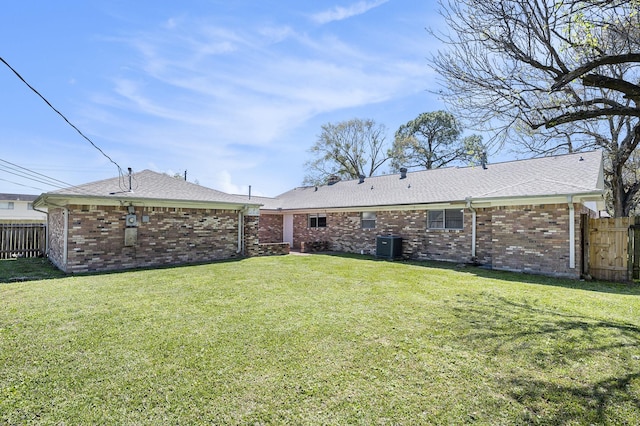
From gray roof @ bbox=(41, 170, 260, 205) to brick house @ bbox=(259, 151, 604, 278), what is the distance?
563 centimetres

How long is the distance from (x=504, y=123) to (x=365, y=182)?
12640 mm

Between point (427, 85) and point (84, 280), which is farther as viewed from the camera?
point (84, 280)

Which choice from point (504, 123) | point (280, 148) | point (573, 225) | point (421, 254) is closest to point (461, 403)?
point (504, 123)

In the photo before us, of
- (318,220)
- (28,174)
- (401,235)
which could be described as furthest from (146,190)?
(28,174)

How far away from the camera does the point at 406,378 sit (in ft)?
10.0

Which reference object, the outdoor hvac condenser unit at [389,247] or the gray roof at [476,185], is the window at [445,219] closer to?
the gray roof at [476,185]

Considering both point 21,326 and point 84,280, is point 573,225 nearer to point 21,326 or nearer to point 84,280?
point 21,326

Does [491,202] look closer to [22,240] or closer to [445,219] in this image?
[445,219]

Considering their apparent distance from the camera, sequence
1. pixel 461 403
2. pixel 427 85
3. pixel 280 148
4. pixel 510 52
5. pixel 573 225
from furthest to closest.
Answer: pixel 280 148 → pixel 573 225 → pixel 427 85 → pixel 510 52 → pixel 461 403

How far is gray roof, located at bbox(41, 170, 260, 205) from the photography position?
30.2 feet

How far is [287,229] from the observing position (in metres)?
18.7

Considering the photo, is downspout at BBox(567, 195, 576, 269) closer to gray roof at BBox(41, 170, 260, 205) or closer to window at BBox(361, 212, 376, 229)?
window at BBox(361, 212, 376, 229)

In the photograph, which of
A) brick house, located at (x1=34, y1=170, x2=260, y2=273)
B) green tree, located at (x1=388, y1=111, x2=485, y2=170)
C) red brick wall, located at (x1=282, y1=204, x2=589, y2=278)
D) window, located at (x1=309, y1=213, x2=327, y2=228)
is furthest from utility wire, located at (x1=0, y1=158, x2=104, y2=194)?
green tree, located at (x1=388, y1=111, x2=485, y2=170)

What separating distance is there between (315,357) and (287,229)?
604 inches
